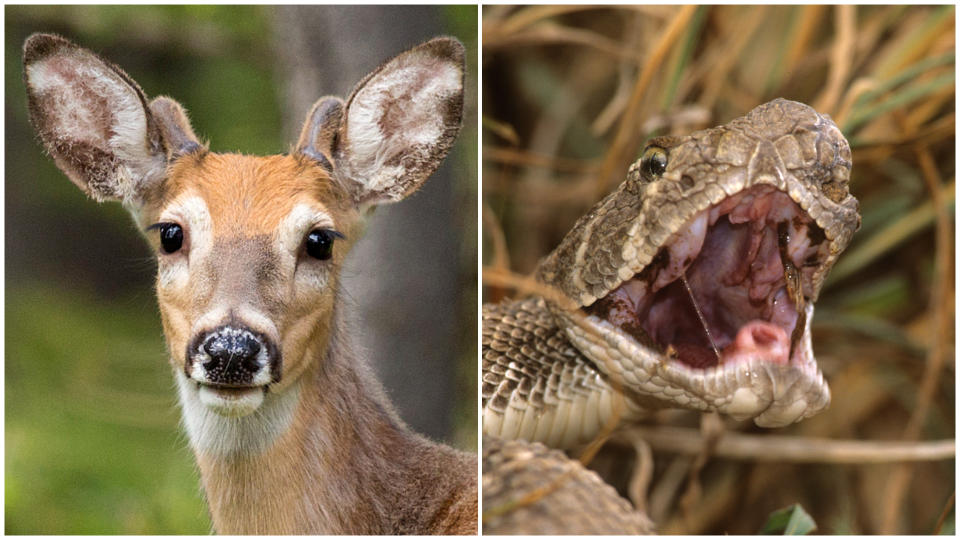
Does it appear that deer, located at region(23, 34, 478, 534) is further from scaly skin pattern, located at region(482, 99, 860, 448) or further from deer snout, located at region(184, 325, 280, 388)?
scaly skin pattern, located at region(482, 99, 860, 448)

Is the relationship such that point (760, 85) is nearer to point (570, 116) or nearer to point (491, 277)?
point (570, 116)

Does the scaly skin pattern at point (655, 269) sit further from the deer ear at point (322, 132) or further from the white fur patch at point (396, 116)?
the deer ear at point (322, 132)

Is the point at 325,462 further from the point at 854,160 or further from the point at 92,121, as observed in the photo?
the point at 854,160

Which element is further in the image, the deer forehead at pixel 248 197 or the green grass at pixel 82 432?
the green grass at pixel 82 432

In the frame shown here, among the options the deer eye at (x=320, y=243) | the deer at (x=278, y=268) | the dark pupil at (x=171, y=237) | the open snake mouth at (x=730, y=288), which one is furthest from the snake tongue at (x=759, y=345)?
the dark pupil at (x=171, y=237)

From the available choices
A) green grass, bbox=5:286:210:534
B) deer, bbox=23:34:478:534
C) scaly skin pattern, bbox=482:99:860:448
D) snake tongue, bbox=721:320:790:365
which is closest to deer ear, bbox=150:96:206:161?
deer, bbox=23:34:478:534

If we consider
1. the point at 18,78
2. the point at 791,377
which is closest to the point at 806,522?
the point at 791,377

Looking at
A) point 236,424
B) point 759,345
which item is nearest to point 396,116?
point 236,424
